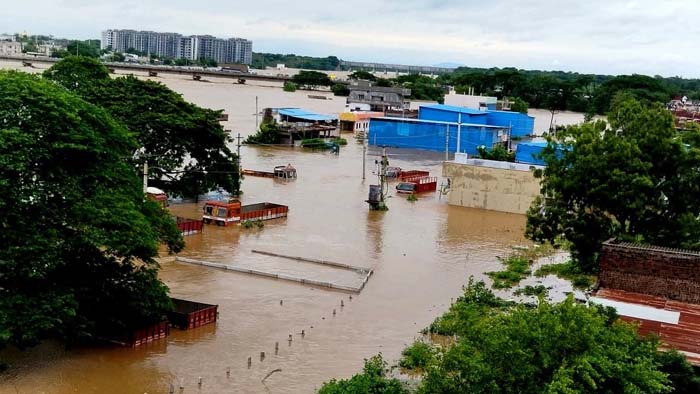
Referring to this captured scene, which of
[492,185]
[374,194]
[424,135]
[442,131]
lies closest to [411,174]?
[492,185]

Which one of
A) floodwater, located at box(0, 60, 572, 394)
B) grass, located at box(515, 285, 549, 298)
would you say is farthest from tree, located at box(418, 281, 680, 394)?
grass, located at box(515, 285, 549, 298)

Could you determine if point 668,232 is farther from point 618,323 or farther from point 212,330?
point 212,330

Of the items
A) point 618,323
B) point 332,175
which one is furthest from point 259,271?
point 332,175

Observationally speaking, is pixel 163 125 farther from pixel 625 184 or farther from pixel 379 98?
pixel 379 98

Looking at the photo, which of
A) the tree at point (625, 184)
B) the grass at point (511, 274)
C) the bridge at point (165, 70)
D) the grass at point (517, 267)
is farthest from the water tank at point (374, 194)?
the bridge at point (165, 70)

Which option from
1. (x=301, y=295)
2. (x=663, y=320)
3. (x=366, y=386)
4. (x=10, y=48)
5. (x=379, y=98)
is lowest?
(x=301, y=295)

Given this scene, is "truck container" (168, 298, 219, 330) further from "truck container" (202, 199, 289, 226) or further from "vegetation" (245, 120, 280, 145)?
"vegetation" (245, 120, 280, 145)
